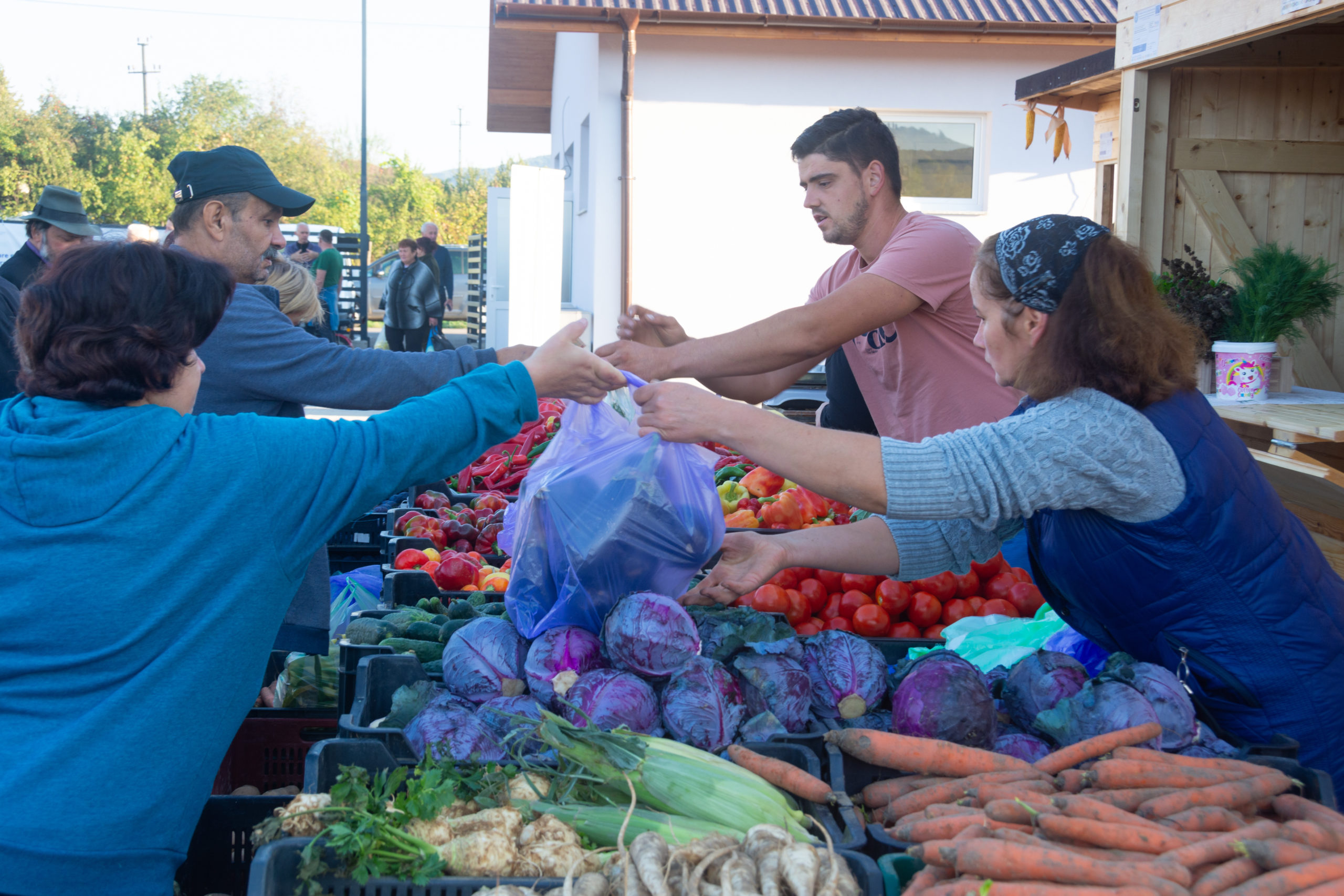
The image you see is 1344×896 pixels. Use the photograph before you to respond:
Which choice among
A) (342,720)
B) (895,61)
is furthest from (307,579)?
(895,61)

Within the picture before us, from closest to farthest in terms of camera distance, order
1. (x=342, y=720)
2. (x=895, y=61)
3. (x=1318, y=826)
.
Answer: (x=1318, y=826), (x=342, y=720), (x=895, y=61)

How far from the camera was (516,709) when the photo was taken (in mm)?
2178

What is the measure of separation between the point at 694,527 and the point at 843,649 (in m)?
0.49

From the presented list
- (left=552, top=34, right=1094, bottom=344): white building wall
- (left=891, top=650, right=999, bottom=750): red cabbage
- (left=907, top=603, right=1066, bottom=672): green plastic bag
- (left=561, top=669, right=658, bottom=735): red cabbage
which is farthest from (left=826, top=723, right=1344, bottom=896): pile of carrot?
(left=552, top=34, right=1094, bottom=344): white building wall

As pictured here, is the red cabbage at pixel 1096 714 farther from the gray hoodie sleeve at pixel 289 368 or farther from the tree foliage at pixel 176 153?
the tree foliage at pixel 176 153

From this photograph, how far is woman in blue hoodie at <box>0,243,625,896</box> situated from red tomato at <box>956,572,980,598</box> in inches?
93.4

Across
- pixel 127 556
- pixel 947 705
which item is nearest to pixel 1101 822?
pixel 947 705

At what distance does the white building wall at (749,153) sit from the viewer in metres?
11.1

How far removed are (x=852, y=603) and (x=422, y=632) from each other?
1441mm

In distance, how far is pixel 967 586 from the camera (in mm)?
3553

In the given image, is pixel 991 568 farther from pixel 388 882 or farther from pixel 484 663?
pixel 388 882

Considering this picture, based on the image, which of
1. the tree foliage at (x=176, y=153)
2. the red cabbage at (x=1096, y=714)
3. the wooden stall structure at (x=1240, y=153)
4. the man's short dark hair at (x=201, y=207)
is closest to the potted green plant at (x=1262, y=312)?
the wooden stall structure at (x=1240, y=153)

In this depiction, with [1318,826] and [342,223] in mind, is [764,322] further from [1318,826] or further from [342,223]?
[342,223]

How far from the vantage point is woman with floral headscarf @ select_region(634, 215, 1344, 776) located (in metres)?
1.99
